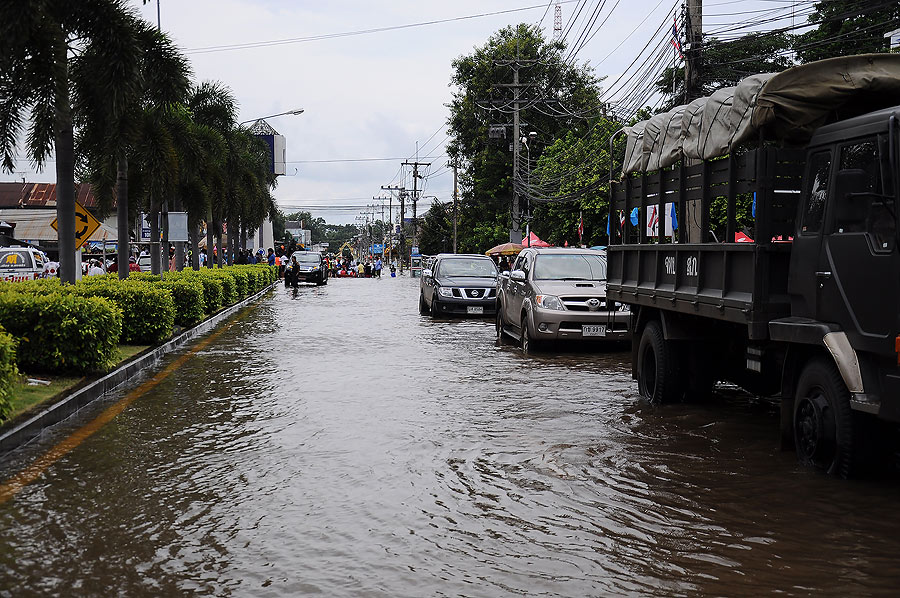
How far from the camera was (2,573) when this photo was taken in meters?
4.67

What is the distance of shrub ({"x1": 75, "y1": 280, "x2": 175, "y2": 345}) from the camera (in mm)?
14844

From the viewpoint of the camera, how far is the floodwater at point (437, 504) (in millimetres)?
4695

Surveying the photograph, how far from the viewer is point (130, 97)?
17.1 metres

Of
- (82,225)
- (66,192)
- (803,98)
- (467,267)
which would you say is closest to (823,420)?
(803,98)

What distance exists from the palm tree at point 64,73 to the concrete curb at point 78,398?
310 cm

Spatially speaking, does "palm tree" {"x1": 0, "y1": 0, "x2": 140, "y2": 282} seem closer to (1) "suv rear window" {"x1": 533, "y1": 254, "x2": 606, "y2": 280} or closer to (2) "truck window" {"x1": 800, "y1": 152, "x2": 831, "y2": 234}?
(1) "suv rear window" {"x1": 533, "y1": 254, "x2": 606, "y2": 280}

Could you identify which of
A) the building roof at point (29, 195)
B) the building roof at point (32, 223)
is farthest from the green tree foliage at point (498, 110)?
the building roof at point (29, 195)

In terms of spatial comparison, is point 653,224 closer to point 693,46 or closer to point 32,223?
point 693,46

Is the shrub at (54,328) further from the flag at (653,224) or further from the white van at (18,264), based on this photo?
the white van at (18,264)

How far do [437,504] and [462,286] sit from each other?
18258 mm

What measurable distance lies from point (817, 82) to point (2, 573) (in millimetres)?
6113

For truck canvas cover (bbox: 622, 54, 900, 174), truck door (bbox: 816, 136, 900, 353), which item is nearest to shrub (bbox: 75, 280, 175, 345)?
truck canvas cover (bbox: 622, 54, 900, 174)

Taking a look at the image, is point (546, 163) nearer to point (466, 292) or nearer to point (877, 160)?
point (466, 292)

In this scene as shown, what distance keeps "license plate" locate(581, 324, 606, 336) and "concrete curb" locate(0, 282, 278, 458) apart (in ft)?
21.3
